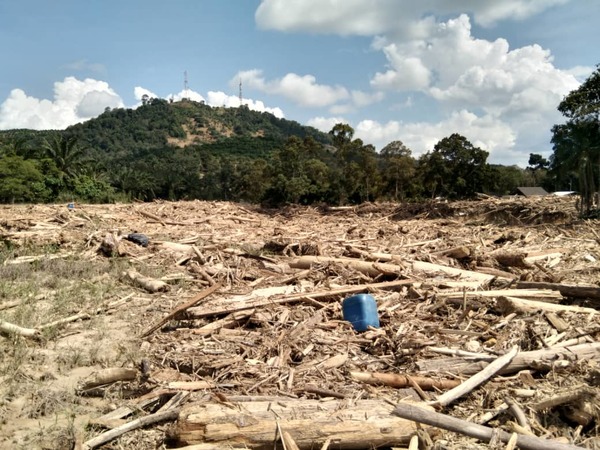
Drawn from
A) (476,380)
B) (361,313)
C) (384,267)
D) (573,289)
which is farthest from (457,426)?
(384,267)

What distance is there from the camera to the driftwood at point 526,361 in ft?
Answer: 12.5

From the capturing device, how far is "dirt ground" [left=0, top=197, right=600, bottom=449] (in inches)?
133

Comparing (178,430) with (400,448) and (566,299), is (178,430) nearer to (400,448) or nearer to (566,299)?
(400,448)

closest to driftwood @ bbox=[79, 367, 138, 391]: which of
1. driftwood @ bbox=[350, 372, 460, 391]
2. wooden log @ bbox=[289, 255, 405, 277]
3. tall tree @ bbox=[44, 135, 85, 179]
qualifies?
driftwood @ bbox=[350, 372, 460, 391]

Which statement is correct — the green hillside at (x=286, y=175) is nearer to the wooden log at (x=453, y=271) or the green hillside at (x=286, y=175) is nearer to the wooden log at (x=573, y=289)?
the wooden log at (x=453, y=271)

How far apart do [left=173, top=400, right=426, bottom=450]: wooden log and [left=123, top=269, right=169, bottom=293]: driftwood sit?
4089 millimetres

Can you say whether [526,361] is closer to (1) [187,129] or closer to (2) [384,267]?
(2) [384,267]

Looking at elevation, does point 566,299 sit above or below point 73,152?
below

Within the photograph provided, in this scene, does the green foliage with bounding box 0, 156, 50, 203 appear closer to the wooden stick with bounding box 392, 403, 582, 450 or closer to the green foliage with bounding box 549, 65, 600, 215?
the green foliage with bounding box 549, 65, 600, 215

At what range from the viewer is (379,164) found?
35344mm

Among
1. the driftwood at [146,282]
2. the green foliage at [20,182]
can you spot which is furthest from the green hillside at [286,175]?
the driftwood at [146,282]

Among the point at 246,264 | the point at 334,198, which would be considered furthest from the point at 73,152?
the point at 246,264

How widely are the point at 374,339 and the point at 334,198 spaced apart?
29.0 metres

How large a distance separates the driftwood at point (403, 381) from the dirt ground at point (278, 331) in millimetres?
25
